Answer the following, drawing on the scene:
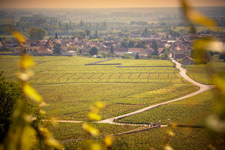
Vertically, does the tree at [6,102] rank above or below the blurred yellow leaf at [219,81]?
below

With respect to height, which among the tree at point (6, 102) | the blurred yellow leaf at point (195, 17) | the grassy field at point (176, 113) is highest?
the blurred yellow leaf at point (195, 17)

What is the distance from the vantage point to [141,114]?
22391 mm

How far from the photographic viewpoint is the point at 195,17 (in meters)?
1.27

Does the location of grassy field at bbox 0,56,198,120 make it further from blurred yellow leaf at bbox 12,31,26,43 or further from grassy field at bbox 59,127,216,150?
blurred yellow leaf at bbox 12,31,26,43

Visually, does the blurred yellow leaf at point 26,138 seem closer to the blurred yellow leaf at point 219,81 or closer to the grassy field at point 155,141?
the blurred yellow leaf at point 219,81

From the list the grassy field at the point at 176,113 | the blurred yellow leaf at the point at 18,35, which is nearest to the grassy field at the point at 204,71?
the blurred yellow leaf at the point at 18,35

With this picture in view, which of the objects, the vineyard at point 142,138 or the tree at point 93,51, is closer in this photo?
the vineyard at point 142,138

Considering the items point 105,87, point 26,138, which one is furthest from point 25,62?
point 105,87

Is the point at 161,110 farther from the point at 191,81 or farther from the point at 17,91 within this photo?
the point at 191,81

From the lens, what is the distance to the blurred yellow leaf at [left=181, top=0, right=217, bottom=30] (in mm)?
1253

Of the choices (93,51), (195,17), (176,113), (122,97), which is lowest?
(93,51)

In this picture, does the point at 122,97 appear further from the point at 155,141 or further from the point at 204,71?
the point at 204,71

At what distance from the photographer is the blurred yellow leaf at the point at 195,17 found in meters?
1.25

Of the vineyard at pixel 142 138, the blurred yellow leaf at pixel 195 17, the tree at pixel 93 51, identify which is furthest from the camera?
the tree at pixel 93 51
